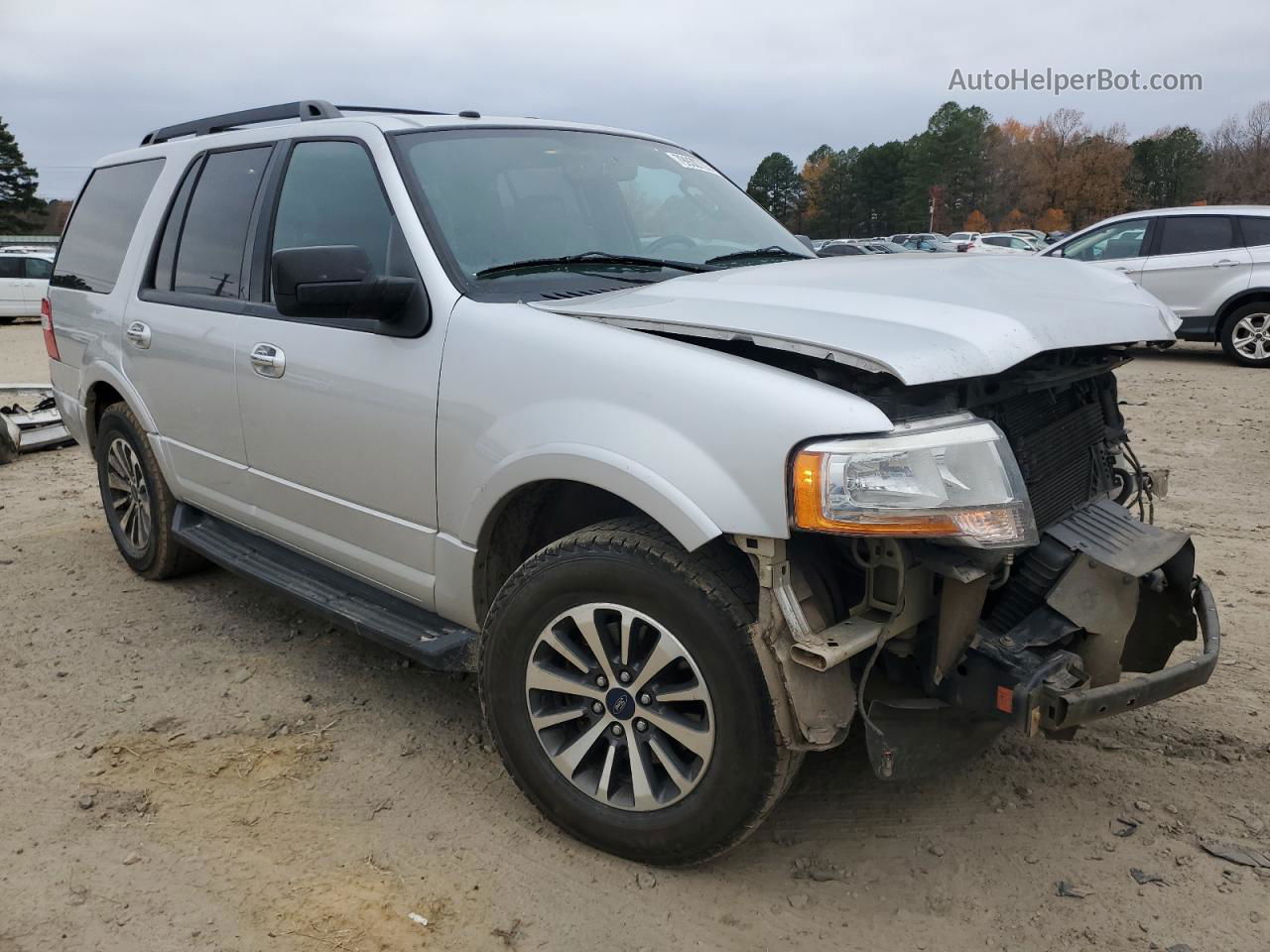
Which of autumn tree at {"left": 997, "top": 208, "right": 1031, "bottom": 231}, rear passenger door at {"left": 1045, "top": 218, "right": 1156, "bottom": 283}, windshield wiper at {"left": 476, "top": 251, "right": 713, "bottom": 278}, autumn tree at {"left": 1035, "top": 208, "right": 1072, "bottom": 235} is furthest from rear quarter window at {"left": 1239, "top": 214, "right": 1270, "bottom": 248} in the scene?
autumn tree at {"left": 997, "top": 208, "right": 1031, "bottom": 231}

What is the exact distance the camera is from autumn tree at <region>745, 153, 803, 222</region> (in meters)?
98.4

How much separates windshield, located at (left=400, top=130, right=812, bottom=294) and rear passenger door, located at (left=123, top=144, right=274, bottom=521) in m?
0.96

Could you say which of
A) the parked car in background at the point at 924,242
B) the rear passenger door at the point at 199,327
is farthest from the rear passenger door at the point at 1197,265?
the parked car in background at the point at 924,242

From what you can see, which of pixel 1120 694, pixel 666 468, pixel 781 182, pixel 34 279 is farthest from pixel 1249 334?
pixel 781 182

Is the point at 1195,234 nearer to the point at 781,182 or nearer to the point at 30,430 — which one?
the point at 30,430

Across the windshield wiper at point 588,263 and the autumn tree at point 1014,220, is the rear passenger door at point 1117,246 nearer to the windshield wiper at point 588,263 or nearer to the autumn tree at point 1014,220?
the windshield wiper at point 588,263

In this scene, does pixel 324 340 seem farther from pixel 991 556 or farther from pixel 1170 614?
pixel 1170 614

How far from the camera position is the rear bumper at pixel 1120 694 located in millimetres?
2229

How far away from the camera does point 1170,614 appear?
108 inches

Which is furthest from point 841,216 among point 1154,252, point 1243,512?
point 1243,512

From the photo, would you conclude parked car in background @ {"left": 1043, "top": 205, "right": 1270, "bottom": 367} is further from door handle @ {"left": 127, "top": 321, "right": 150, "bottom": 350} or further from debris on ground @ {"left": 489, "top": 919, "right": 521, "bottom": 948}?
debris on ground @ {"left": 489, "top": 919, "right": 521, "bottom": 948}

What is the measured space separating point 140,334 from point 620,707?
2.86m

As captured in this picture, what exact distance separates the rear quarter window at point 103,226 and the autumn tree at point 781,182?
A: 317 ft

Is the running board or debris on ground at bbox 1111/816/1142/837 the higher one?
the running board
